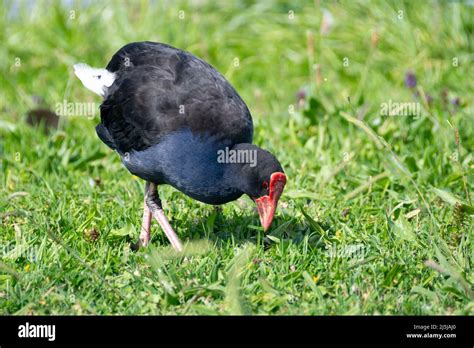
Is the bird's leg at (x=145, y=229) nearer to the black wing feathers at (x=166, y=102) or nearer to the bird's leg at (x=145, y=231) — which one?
the bird's leg at (x=145, y=231)

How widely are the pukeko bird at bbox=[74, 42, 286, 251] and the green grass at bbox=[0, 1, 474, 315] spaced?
0.33 meters

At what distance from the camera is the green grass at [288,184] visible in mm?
4152

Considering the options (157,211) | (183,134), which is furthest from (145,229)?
(183,134)

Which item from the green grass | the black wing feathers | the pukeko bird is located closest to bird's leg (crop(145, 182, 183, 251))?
the pukeko bird

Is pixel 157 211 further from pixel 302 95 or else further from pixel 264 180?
pixel 302 95

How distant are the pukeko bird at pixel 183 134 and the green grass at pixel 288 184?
1.08ft

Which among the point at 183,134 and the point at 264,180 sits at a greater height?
the point at 183,134

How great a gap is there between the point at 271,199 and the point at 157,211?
856mm

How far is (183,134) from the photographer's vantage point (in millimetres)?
4520

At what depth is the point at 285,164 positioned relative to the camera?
612cm

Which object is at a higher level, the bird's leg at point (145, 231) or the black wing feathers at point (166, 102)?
the black wing feathers at point (166, 102)

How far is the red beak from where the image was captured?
4355 mm

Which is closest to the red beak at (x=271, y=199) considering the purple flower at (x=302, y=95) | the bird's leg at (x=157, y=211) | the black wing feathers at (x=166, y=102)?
the black wing feathers at (x=166, y=102)

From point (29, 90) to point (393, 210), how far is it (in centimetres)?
438
